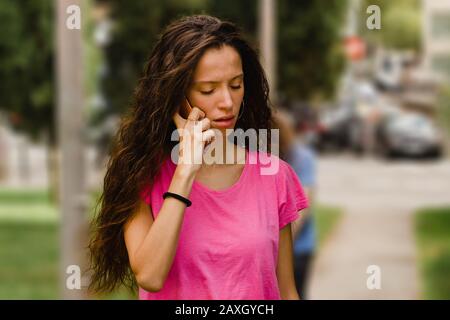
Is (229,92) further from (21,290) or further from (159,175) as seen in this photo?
(21,290)

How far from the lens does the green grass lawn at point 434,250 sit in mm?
11481

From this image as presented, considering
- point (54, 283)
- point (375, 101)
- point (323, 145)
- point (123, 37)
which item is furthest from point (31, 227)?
point (375, 101)

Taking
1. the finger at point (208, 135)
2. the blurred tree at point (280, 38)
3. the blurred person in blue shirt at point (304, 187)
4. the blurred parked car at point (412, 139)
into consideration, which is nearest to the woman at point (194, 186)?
the finger at point (208, 135)

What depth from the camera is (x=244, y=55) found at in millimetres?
2822

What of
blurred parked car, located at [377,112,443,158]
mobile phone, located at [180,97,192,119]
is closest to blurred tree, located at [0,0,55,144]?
mobile phone, located at [180,97,192,119]

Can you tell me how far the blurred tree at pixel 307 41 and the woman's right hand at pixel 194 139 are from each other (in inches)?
840

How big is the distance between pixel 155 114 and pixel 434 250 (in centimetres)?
1280

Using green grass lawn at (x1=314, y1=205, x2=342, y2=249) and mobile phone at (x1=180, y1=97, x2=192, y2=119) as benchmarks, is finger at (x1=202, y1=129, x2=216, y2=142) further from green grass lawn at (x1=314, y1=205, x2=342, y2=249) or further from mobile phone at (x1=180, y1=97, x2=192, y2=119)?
green grass lawn at (x1=314, y1=205, x2=342, y2=249)

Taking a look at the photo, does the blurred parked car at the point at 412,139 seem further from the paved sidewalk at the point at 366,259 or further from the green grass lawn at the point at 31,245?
the paved sidewalk at the point at 366,259

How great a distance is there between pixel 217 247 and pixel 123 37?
70.4 ft

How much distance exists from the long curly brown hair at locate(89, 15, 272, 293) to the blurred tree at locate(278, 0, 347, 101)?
21137 millimetres

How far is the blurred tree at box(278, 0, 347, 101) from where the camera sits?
24094 millimetres

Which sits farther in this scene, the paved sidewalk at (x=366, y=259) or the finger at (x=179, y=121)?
the paved sidewalk at (x=366, y=259)
